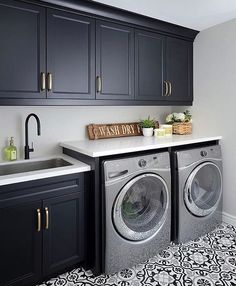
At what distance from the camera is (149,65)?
260 centimetres

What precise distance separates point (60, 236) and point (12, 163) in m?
0.78

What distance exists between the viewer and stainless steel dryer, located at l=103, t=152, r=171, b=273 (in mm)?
1896

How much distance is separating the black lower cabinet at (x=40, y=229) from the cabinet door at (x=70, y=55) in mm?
779

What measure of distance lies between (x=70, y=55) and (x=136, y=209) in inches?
57.3

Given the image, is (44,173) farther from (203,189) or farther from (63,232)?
(203,189)

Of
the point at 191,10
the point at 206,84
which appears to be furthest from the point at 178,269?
the point at 191,10

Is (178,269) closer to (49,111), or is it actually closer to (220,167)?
(220,167)

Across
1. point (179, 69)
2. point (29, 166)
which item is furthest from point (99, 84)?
point (179, 69)

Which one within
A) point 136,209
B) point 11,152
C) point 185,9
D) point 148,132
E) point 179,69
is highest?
point 185,9

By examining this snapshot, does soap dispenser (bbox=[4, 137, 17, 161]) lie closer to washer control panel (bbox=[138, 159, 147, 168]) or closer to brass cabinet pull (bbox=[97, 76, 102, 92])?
brass cabinet pull (bbox=[97, 76, 102, 92])

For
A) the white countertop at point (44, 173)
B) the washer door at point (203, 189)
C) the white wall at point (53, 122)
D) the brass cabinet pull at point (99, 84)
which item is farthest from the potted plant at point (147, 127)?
the white countertop at point (44, 173)

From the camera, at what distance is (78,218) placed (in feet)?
6.31

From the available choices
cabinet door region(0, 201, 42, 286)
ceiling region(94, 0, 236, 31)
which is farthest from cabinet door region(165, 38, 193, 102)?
cabinet door region(0, 201, 42, 286)

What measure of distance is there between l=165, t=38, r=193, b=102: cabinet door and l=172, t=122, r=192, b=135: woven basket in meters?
0.29
